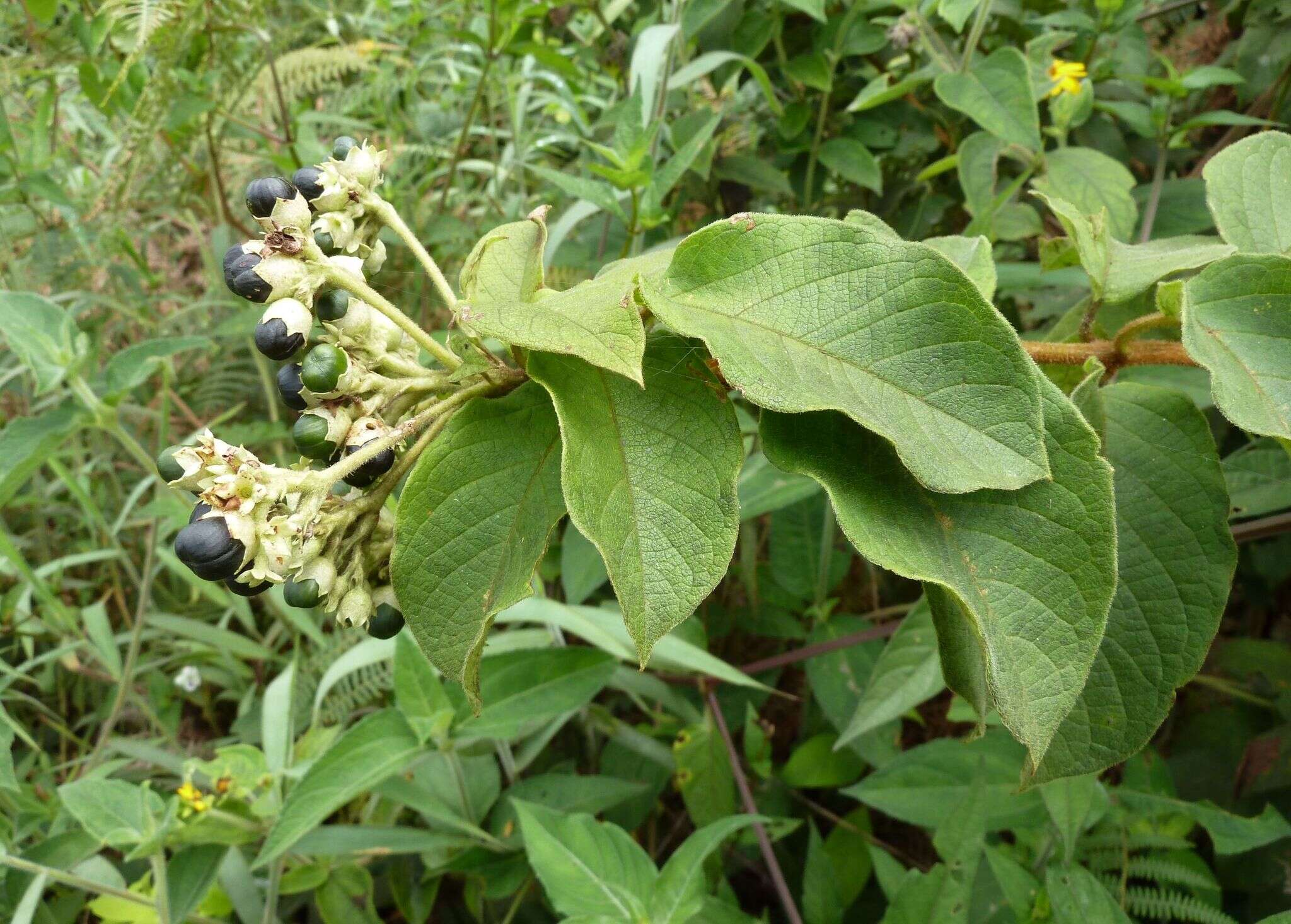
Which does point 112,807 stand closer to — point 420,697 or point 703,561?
point 420,697

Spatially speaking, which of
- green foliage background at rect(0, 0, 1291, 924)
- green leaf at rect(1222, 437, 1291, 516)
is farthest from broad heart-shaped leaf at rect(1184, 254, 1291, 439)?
green leaf at rect(1222, 437, 1291, 516)

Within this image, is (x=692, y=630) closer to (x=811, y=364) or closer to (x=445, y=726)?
(x=445, y=726)

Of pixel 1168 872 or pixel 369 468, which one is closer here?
pixel 369 468

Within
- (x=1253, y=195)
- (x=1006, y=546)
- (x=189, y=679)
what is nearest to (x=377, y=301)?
(x=1006, y=546)

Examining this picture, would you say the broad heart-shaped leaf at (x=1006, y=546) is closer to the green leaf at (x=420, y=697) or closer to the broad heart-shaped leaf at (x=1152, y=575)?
the broad heart-shaped leaf at (x=1152, y=575)

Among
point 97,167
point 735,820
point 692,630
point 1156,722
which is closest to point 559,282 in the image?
point 692,630
